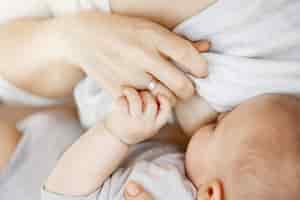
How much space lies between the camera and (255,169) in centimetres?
75

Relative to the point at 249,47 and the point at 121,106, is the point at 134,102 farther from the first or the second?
the point at 249,47

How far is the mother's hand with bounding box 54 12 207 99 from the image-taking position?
2.73ft

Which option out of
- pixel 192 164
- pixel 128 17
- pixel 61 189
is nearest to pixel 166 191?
pixel 192 164

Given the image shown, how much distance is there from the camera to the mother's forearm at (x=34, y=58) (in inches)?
36.6

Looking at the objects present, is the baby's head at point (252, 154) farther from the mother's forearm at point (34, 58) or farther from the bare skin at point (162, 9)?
the mother's forearm at point (34, 58)

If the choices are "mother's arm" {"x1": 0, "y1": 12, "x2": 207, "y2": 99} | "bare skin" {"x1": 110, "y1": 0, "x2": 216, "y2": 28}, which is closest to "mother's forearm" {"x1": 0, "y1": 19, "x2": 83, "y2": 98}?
"mother's arm" {"x1": 0, "y1": 12, "x2": 207, "y2": 99}

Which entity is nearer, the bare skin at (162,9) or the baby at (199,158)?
the baby at (199,158)

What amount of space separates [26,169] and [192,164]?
0.27 meters

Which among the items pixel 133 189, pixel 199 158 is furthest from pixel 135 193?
pixel 199 158

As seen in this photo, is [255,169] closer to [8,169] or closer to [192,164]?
[192,164]

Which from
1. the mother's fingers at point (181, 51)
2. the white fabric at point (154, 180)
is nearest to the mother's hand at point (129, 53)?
the mother's fingers at point (181, 51)

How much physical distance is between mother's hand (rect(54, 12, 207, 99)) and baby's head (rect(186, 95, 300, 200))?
0.09 m

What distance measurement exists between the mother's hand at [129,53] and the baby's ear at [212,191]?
0.50ft

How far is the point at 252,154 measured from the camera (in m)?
0.76
